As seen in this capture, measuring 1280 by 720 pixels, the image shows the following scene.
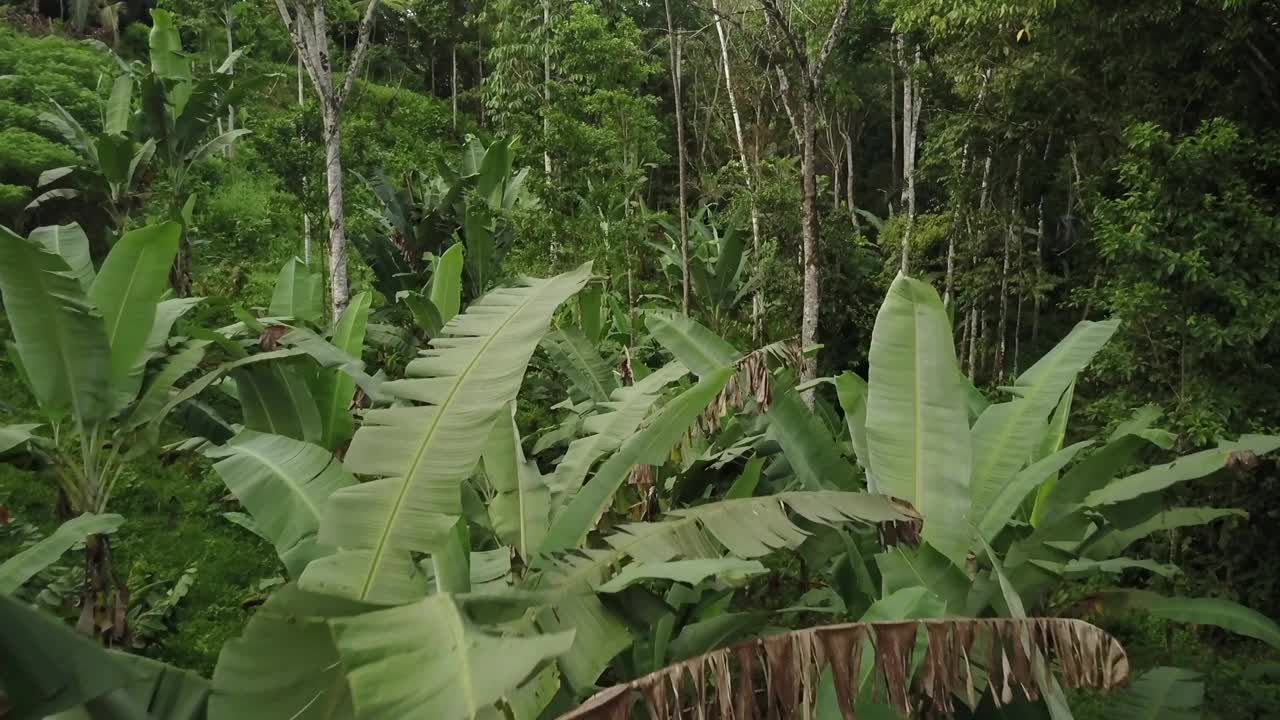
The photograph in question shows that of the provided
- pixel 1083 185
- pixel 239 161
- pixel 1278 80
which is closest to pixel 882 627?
pixel 1278 80

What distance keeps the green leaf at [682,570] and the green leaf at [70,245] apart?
11.1 ft

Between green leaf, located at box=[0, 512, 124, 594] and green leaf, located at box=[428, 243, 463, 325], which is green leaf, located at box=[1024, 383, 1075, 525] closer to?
green leaf, located at box=[0, 512, 124, 594]

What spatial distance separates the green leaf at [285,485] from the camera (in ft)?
7.35

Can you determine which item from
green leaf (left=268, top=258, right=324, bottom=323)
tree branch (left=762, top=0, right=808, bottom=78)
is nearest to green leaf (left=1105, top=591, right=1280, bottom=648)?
tree branch (left=762, top=0, right=808, bottom=78)

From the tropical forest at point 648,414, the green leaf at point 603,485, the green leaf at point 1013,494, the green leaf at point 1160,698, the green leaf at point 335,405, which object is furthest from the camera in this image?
the green leaf at point 335,405

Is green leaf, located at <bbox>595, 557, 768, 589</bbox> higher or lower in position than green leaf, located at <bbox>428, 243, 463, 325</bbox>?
lower

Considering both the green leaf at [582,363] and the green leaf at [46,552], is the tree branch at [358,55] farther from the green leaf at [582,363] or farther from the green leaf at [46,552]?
the green leaf at [46,552]

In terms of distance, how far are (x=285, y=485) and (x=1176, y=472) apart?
2838 mm

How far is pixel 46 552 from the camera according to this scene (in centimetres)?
266

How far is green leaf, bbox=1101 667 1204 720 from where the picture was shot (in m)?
2.35

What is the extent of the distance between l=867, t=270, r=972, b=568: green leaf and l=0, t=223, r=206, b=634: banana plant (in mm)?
2739

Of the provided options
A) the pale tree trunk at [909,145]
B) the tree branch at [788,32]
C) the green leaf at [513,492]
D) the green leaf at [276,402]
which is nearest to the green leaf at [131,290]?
the green leaf at [276,402]

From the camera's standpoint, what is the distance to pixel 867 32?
10.8m

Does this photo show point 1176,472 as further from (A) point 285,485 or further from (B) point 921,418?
(A) point 285,485
